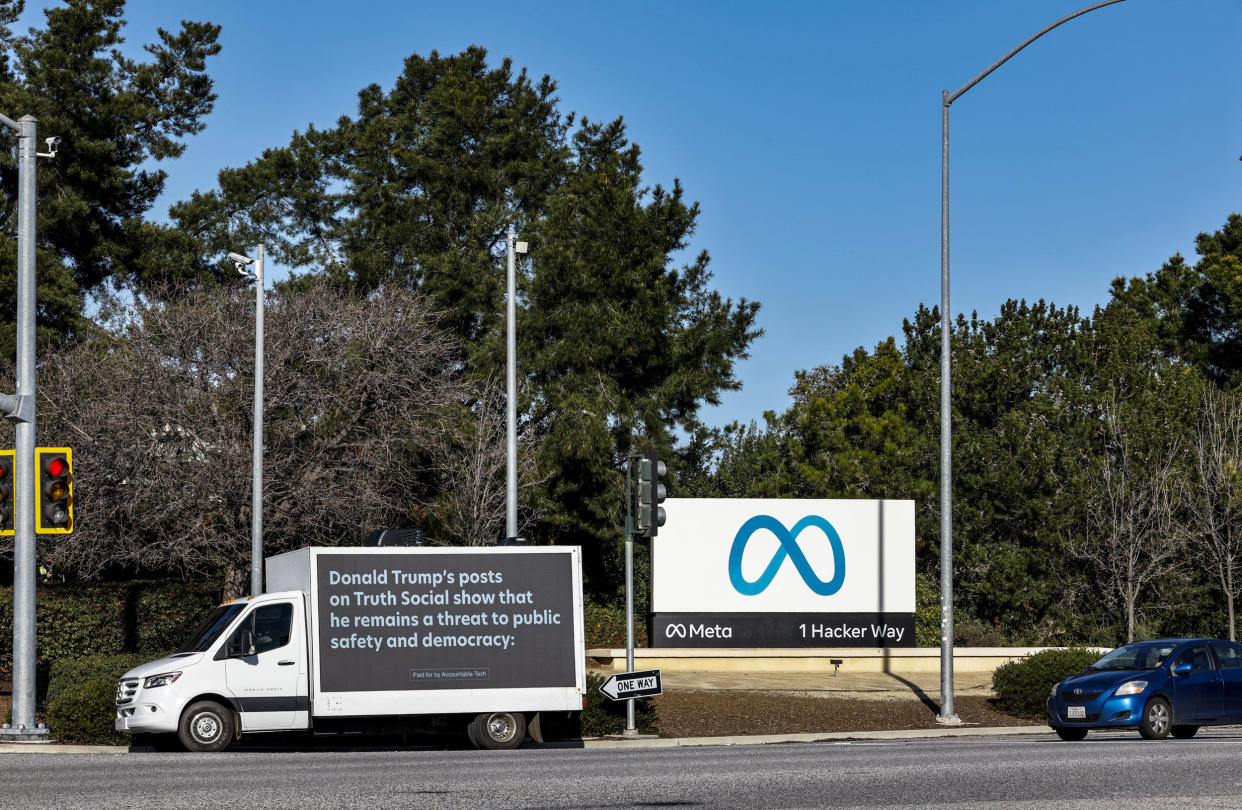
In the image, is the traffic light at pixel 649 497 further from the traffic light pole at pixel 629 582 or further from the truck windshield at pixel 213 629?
the truck windshield at pixel 213 629

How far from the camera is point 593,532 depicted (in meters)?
35.0

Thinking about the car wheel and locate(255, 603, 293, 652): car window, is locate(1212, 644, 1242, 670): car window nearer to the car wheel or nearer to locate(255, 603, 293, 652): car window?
the car wheel

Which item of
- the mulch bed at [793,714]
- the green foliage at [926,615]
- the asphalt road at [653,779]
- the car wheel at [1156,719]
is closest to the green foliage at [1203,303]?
the green foliage at [926,615]

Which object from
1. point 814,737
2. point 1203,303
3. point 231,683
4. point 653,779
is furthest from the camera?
point 1203,303

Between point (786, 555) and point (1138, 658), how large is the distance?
11216 mm

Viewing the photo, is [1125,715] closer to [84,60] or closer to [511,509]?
[511,509]

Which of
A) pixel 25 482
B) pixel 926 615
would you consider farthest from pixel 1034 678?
pixel 25 482

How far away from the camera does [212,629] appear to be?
18219mm

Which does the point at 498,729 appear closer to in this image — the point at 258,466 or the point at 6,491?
the point at 6,491

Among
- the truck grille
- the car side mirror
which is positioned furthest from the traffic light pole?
the truck grille

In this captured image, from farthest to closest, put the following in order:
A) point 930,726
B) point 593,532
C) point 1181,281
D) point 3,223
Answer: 1. point 1181,281
2. point 3,223
3. point 593,532
4. point 930,726

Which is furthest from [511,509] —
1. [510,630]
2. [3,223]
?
[3,223]

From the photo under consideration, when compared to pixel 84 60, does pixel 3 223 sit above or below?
below

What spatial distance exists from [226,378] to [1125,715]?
20.6 m
